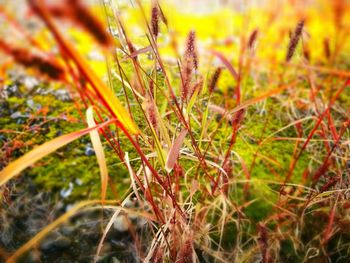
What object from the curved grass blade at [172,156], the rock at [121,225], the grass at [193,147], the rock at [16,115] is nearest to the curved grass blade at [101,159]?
the grass at [193,147]

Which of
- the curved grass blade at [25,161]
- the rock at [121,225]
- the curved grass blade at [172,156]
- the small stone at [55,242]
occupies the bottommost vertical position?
the rock at [121,225]

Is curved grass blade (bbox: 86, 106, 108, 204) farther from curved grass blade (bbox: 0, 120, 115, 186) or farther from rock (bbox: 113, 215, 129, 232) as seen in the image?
rock (bbox: 113, 215, 129, 232)

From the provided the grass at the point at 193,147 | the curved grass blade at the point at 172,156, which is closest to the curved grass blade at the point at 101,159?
the grass at the point at 193,147

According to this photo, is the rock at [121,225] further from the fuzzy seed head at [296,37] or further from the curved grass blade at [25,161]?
the fuzzy seed head at [296,37]

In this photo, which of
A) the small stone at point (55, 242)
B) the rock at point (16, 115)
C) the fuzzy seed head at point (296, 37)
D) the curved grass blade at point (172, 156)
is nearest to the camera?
the curved grass blade at point (172, 156)

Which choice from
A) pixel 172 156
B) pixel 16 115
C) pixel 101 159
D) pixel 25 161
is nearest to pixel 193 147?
pixel 172 156

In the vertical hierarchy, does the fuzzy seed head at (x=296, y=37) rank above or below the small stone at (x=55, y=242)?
above

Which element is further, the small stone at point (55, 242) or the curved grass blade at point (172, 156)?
the small stone at point (55, 242)

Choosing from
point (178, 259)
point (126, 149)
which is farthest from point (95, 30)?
point (126, 149)

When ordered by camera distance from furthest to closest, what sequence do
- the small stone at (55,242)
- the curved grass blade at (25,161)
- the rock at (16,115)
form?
the rock at (16,115) → the small stone at (55,242) → the curved grass blade at (25,161)

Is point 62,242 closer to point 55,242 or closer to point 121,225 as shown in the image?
point 55,242
